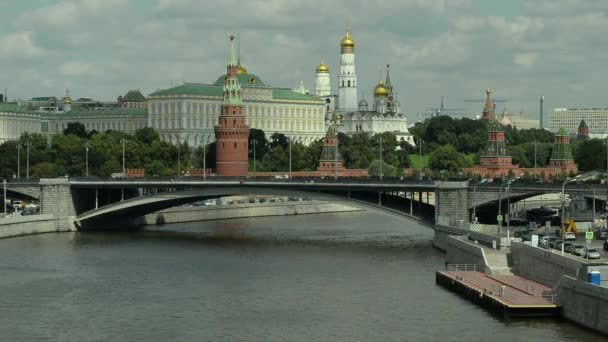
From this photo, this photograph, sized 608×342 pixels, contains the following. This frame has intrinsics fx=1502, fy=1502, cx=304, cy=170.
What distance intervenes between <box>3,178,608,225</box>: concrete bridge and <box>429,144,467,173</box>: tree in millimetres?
74265

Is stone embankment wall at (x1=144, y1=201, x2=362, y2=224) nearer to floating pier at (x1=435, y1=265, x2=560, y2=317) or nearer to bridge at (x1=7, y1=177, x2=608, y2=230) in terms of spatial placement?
bridge at (x1=7, y1=177, x2=608, y2=230)

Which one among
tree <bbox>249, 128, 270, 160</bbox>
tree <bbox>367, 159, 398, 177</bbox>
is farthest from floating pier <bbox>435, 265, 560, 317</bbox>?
tree <bbox>249, 128, 270, 160</bbox>

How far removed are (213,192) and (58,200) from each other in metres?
12.3

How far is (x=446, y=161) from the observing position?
627 feet

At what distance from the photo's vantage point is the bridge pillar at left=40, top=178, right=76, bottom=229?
11044 centimetres

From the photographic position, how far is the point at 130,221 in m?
116

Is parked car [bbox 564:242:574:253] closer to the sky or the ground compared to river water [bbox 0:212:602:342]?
closer to the sky

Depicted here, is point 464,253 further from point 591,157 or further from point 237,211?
point 591,157

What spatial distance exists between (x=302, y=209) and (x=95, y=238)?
1560 inches

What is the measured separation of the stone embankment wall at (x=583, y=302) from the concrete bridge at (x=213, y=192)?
2948 cm

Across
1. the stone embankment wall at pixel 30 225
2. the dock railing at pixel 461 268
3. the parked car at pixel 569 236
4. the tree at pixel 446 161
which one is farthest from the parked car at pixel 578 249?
the tree at pixel 446 161

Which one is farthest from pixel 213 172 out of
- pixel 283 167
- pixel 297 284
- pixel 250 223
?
pixel 297 284

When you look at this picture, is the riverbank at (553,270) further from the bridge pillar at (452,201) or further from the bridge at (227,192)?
the bridge at (227,192)

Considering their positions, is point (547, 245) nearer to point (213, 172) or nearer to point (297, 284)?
point (297, 284)
